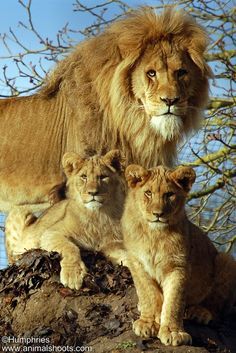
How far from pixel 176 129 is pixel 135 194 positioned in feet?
3.90

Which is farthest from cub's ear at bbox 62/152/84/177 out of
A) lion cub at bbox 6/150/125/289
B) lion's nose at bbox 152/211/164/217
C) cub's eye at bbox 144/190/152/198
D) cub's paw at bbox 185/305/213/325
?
cub's paw at bbox 185/305/213/325

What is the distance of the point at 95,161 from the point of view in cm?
576

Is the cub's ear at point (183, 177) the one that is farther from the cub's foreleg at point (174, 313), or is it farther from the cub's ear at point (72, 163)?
the cub's ear at point (72, 163)

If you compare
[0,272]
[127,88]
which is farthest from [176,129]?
[0,272]

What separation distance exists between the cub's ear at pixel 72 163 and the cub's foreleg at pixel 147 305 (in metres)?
1.29

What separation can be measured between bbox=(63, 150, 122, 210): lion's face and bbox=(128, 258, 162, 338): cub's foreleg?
1003mm

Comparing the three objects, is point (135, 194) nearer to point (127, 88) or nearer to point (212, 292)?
point (212, 292)

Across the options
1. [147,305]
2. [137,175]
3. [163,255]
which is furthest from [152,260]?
[137,175]

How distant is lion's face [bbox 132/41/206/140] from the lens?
572 centimetres

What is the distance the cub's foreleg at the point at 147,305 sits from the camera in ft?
15.0

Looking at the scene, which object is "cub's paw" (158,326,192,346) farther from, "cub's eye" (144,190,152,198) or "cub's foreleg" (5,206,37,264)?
"cub's foreleg" (5,206,37,264)

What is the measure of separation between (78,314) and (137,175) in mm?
1024

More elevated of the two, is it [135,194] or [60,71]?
[60,71]

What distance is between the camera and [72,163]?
5797 millimetres
